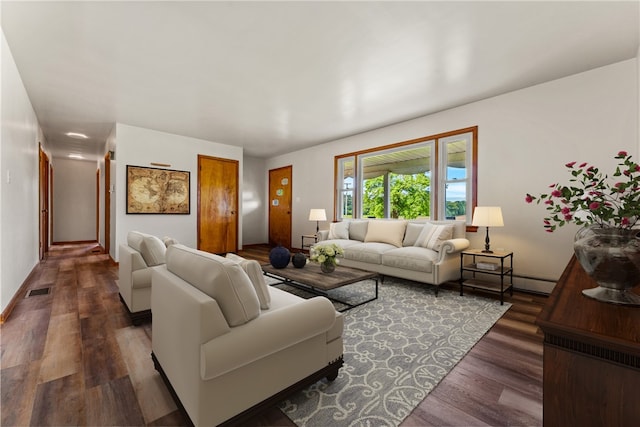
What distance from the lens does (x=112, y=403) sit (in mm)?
1517

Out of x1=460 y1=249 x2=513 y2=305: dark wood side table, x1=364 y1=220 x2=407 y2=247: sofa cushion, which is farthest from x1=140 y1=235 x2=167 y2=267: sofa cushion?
x1=460 y1=249 x2=513 y2=305: dark wood side table

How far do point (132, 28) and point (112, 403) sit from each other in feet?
9.23

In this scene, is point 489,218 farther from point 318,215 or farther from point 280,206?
point 280,206

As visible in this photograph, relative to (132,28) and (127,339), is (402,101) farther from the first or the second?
(127,339)

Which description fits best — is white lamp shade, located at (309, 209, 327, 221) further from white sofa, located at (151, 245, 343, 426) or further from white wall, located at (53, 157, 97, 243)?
white wall, located at (53, 157, 97, 243)

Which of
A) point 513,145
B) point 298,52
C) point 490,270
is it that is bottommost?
point 490,270

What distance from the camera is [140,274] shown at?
8.31 ft

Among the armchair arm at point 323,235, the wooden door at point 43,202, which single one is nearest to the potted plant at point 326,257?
the armchair arm at point 323,235

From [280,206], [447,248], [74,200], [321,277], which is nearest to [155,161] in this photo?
[280,206]

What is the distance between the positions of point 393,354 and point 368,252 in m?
2.18

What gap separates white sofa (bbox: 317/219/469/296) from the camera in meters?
3.55

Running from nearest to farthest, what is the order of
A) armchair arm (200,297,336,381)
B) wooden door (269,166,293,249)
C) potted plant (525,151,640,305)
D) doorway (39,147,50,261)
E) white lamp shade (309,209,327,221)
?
potted plant (525,151,640,305) < armchair arm (200,297,336,381) < doorway (39,147,50,261) < white lamp shade (309,209,327,221) < wooden door (269,166,293,249)

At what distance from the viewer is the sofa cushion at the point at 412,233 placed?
4223mm

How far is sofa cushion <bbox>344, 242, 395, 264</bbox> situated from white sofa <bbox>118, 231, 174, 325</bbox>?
2.56 metres
